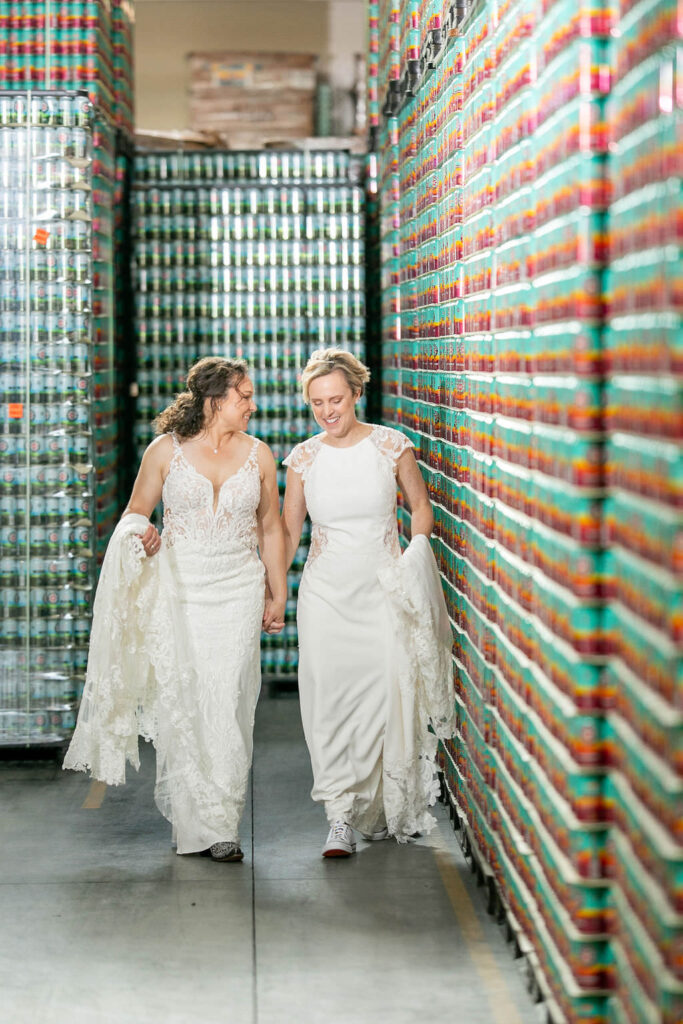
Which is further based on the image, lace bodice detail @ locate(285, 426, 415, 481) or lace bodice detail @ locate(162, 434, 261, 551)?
lace bodice detail @ locate(285, 426, 415, 481)

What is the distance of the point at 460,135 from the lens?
6227 millimetres

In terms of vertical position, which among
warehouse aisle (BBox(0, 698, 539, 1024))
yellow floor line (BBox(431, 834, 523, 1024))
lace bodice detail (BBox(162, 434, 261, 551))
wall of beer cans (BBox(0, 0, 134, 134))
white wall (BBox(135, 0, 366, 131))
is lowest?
warehouse aisle (BBox(0, 698, 539, 1024))

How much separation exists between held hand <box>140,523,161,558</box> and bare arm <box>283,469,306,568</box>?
2.10 ft

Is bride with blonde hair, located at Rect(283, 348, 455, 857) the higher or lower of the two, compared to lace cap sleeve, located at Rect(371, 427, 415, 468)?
lower

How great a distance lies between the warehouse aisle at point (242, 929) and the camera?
16.0 feet

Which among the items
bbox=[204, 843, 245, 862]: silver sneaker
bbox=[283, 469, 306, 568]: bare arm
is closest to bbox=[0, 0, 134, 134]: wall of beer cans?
bbox=[283, 469, 306, 568]: bare arm

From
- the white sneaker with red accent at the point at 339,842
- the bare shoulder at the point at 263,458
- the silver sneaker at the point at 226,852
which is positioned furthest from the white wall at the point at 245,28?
the silver sneaker at the point at 226,852

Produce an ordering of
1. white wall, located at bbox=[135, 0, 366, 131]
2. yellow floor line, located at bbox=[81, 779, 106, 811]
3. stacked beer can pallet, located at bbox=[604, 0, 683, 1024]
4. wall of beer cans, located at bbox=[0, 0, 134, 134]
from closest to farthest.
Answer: stacked beer can pallet, located at bbox=[604, 0, 683, 1024] < yellow floor line, located at bbox=[81, 779, 106, 811] < wall of beer cans, located at bbox=[0, 0, 134, 134] < white wall, located at bbox=[135, 0, 366, 131]

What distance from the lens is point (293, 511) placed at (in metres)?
6.90

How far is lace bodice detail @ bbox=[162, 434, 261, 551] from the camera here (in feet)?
21.3

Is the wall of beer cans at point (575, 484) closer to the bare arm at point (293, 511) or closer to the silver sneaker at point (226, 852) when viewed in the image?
the bare arm at point (293, 511)

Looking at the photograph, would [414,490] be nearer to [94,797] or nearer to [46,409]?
[94,797]

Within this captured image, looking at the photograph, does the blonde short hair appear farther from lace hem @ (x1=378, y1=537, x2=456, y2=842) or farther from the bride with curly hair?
lace hem @ (x1=378, y1=537, x2=456, y2=842)

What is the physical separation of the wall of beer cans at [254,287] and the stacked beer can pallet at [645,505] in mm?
6756
